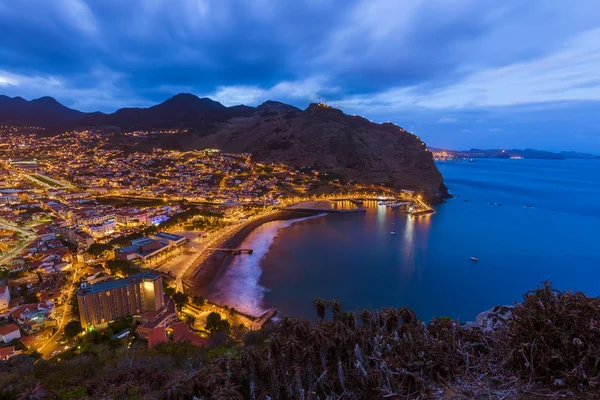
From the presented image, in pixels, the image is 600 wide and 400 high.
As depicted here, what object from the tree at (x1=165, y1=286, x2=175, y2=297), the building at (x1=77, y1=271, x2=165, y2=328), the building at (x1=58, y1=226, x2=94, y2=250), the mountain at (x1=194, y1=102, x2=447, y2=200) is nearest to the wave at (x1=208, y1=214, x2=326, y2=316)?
the tree at (x1=165, y1=286, x2=175, y2=297)

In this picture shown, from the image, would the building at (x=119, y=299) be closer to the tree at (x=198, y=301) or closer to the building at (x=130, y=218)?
the tree at (x=198, y=301)

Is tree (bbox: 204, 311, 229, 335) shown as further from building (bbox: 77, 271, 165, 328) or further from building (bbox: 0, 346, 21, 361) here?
building (bbox: 0, 346, 21, 361)

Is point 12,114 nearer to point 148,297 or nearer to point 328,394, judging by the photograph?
point 148,297

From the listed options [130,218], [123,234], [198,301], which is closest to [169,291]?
[198,301]

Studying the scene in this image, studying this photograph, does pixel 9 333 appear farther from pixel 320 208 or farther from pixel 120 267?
pixel 320 208

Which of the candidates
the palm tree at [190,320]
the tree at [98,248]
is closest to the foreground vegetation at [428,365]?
the palm tree at [190,320]

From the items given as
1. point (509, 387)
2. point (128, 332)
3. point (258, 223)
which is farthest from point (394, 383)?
point (258, 223)
